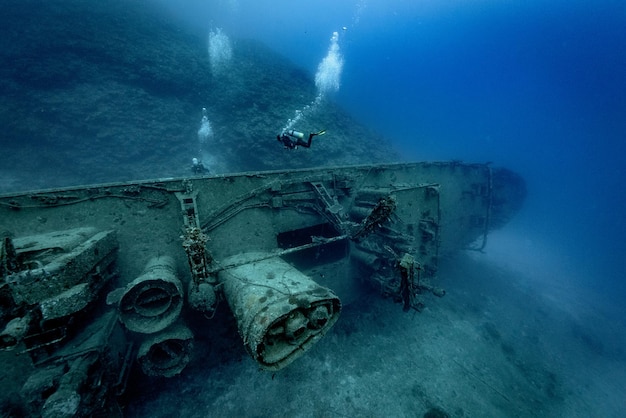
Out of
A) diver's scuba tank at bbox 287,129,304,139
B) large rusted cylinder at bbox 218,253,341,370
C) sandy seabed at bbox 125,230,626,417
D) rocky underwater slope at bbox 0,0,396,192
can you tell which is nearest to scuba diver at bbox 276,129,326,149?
diver's scuba tank at bbox 287,129,304,139

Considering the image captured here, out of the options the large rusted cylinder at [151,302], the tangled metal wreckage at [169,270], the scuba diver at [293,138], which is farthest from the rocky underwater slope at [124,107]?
the large rusted cylinder at [151,302]

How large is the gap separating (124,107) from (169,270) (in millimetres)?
19913

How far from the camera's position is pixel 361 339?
22.6 ft

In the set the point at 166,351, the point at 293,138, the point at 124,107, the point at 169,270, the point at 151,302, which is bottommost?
the point at 166,351

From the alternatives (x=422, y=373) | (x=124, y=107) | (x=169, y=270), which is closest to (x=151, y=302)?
(x=169, y=270)

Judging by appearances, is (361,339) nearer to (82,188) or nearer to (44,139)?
(82,188)

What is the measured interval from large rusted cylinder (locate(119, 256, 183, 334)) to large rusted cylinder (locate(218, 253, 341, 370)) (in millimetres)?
859

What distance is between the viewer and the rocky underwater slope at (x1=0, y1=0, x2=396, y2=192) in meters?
15.2

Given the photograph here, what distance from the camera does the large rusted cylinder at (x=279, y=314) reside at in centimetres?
309

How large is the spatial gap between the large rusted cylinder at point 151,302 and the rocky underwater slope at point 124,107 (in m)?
15.1

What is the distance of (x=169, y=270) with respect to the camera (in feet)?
13.2

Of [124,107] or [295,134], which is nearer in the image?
[295,134]

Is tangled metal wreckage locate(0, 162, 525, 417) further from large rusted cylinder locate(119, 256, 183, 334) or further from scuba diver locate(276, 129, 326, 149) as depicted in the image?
scuba diver locate(276, 129, 326, 149)

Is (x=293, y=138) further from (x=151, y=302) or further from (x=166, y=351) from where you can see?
(x=166, y=351)
